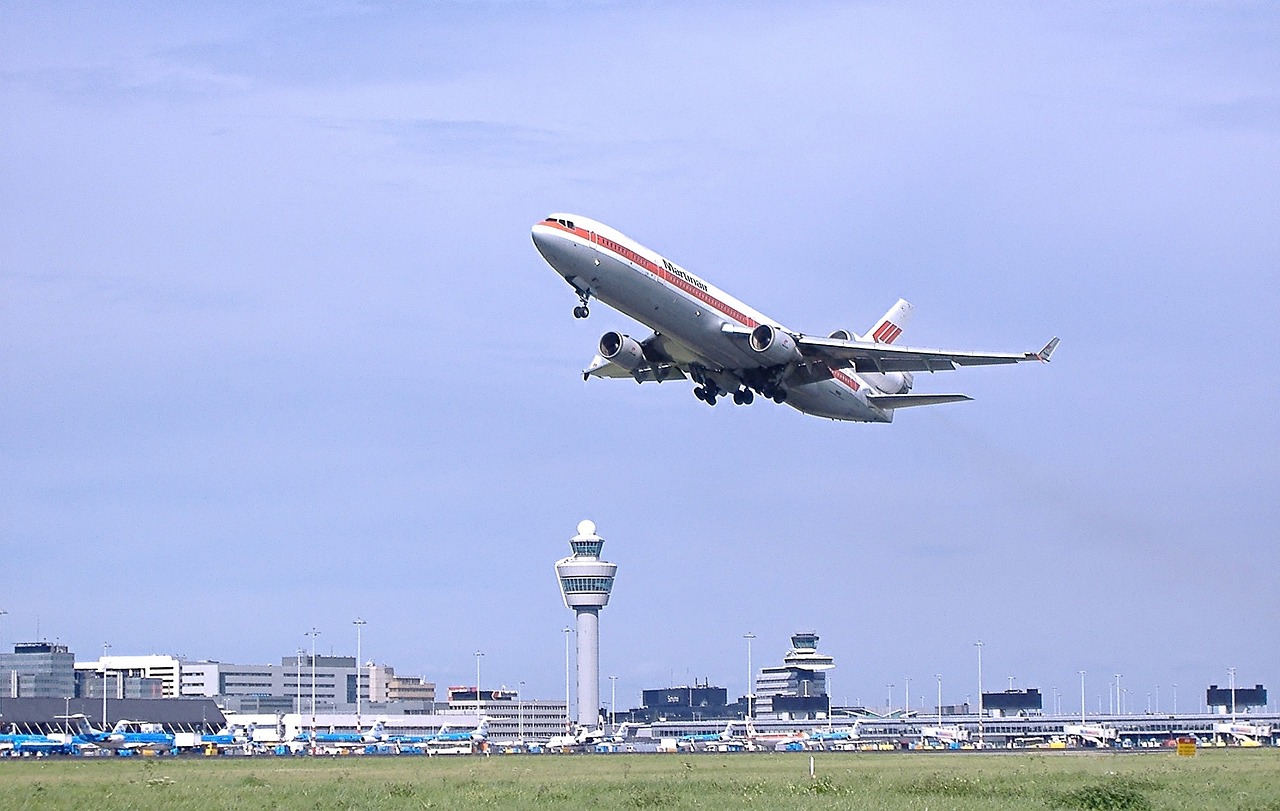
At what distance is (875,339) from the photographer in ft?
326

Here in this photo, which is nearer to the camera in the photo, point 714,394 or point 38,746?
point 714,394

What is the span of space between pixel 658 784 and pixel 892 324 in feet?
134

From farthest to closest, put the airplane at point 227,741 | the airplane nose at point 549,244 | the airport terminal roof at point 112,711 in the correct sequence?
the airport terminal roof at point 112,711 < the airplane at point 227,741 < the airplane nose at point 549,244

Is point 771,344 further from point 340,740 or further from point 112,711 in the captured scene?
point 112,711

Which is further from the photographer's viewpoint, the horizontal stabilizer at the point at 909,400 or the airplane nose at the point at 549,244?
the horizontal stabilizer at the point at 909,400

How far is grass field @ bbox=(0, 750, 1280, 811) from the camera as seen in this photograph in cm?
5681

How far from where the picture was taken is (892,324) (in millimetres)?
100438

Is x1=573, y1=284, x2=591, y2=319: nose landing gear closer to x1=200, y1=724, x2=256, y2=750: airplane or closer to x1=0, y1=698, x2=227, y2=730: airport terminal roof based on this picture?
x1=200, y1=724, x2=256, y2=750: airplane

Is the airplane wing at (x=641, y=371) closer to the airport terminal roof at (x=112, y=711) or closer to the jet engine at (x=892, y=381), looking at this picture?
the jet engine at (x=892, y=381)

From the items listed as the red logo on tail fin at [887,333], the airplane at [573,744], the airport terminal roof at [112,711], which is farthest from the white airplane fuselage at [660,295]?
Answer: the airport terminal roof at [112,711]

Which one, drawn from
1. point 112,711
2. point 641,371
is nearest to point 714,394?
point 641,371

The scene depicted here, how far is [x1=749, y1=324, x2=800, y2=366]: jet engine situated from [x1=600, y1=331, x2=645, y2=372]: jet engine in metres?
7.35

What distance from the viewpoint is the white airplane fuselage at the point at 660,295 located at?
232 ft

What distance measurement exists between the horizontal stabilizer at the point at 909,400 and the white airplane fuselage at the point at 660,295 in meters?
5.55
